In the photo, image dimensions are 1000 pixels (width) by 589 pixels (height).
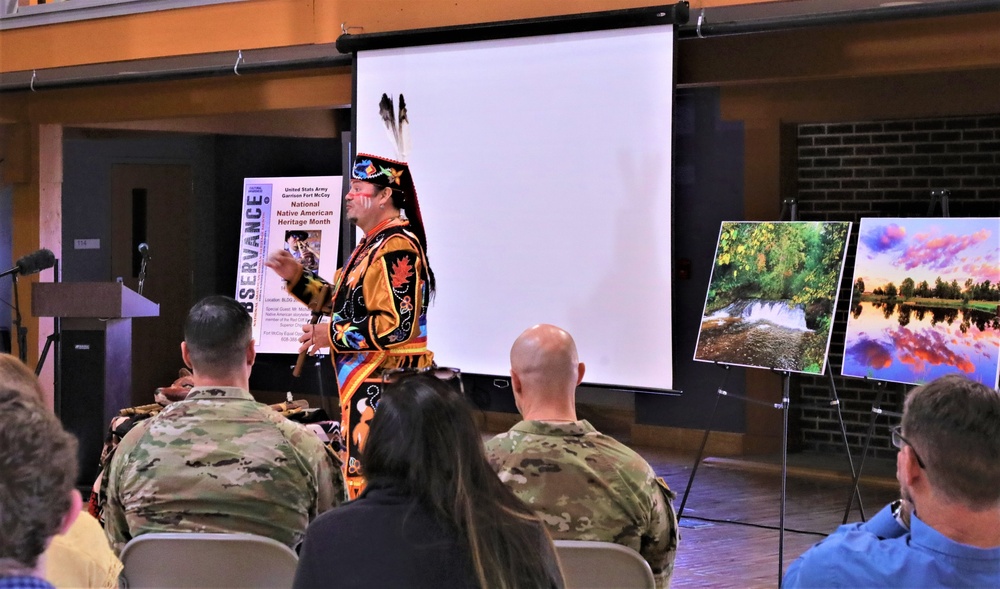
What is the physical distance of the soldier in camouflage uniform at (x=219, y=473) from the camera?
2.14 m

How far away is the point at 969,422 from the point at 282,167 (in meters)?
7.30

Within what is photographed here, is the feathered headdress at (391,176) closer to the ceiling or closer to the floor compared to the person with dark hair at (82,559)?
closer to the ceiling

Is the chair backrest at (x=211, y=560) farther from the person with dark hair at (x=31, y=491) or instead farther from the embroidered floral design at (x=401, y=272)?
the embroidered floral design at (x=401, y=272)

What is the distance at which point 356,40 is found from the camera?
536cm

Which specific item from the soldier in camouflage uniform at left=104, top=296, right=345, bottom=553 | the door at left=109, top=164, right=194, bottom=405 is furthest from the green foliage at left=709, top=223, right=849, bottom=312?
the door at left=109, top=164, right=194, bottom=405

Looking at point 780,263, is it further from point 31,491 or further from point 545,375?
point 31,491

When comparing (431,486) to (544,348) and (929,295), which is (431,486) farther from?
(929,295)

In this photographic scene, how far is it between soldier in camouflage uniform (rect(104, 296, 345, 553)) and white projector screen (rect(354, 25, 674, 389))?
254 centimetres

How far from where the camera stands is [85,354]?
5.14 m

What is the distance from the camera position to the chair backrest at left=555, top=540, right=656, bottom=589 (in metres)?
1.92

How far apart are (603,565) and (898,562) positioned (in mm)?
572

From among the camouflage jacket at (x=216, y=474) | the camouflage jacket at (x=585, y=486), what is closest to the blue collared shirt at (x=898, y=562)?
the camouflage jacket at (x=585, y=486)

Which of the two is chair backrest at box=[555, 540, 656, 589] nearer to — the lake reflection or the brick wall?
the lake reflection

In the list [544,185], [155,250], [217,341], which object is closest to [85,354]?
[544,185]
